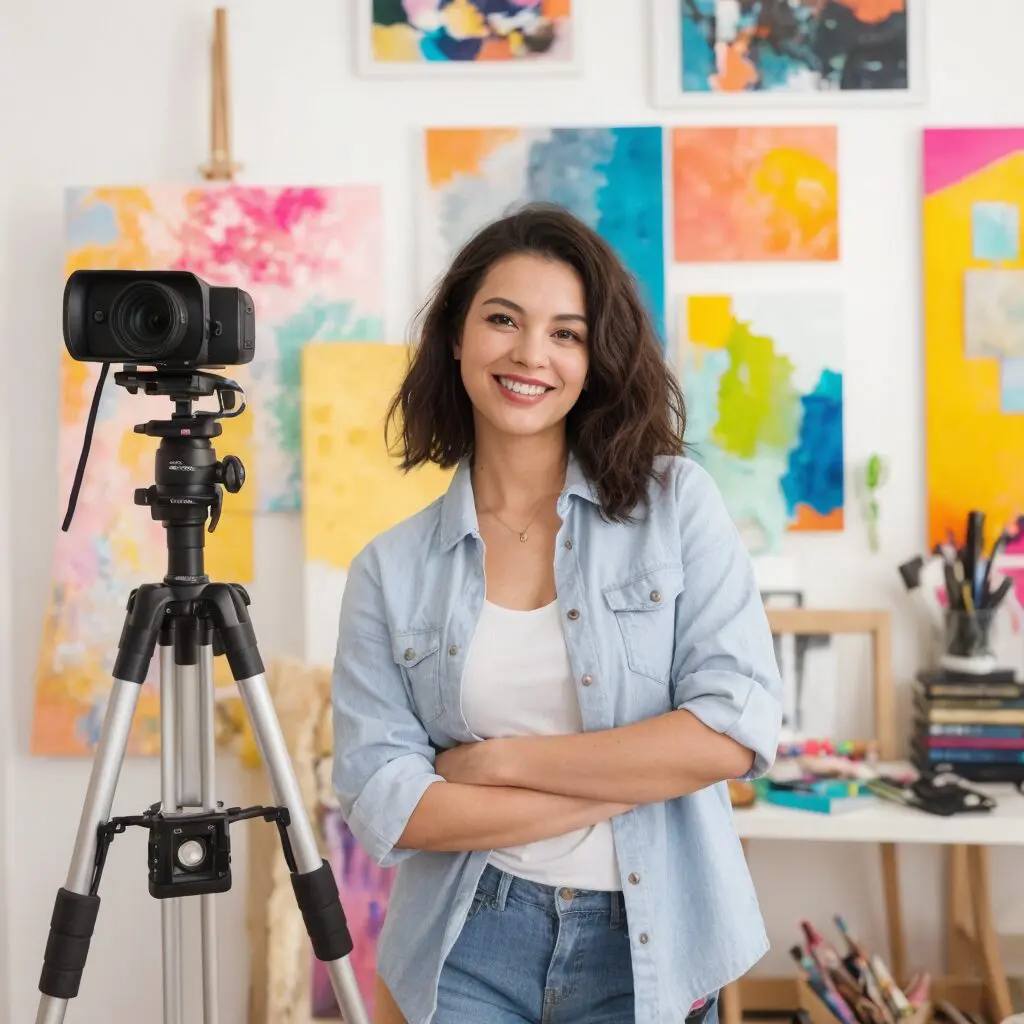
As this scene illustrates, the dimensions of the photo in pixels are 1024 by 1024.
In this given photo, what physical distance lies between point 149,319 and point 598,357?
1.75 ft

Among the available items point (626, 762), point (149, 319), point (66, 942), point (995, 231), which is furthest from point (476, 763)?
point (995, 231)

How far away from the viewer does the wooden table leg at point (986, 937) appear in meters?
2.32

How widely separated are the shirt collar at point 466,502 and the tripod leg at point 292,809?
0.27 m

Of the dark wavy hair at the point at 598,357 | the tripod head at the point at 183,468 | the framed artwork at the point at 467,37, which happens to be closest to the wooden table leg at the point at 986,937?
the dark wavy hair at the point at 598,357

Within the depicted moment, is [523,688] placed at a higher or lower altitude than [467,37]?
lower

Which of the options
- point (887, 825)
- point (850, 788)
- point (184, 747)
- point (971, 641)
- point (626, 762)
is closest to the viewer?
point (626, 762)

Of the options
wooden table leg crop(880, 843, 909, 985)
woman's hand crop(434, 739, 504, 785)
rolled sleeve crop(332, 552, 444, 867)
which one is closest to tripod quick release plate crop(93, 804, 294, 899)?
rolled sleeve crop(332, 552, 444, 867)

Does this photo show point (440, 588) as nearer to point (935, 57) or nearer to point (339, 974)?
point (339, 974)

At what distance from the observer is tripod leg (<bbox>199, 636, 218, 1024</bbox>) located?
1452 mm

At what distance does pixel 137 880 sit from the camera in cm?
258

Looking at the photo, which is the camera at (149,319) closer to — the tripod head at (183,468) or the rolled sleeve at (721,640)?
the tripod head at (183,468)

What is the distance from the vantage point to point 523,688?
132 cm

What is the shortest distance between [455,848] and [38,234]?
1.85 meters

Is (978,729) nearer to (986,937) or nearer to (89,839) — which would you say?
(986,937)
